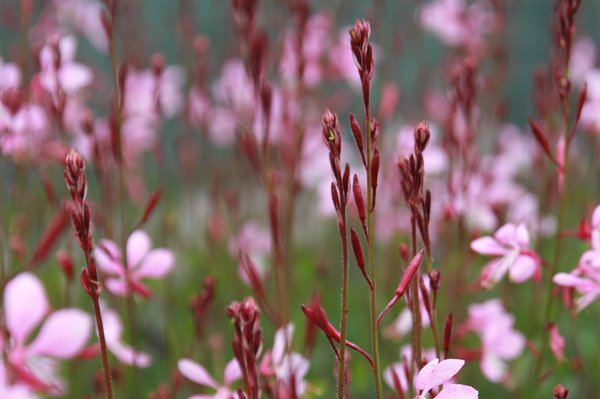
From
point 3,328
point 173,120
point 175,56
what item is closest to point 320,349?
point 3,328

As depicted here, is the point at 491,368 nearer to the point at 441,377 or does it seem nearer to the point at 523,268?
the point at 523,268

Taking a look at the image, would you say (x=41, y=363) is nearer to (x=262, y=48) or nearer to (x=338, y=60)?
(x=262, y=48)

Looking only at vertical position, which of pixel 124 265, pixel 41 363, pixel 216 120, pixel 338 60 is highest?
pixel 216 120

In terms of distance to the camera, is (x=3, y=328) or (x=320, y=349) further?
(x=320, y=349)

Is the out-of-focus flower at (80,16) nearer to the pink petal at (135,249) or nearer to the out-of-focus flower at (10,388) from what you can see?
the pink petal at (135,249)

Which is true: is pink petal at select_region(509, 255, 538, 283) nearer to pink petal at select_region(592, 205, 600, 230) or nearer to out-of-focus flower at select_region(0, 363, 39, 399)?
pink petal at select_region(592, 205, 600, 230)

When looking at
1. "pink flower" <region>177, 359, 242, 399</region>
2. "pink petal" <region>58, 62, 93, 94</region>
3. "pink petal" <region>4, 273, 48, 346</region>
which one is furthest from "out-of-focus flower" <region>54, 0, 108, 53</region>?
"pink petal" <region>4, 273, 48, 346</region>
